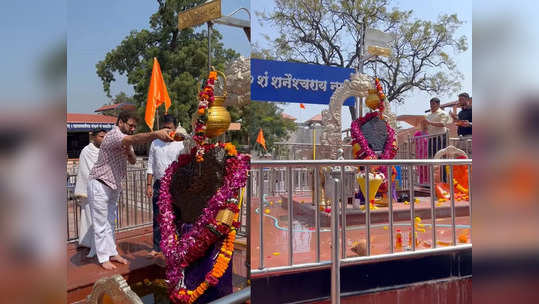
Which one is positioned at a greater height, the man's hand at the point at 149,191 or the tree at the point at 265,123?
the tree at the point at 265,123

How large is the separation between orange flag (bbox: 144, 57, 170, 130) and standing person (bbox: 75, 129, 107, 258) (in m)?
0.21

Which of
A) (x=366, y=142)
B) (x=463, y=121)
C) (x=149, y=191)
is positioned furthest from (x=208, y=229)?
(x=463, y=121)

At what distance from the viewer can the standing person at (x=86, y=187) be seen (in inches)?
65.7

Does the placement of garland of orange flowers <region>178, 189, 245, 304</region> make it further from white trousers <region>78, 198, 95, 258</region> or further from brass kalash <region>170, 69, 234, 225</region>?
white trousers <region>78, 198, 95, 258</region>

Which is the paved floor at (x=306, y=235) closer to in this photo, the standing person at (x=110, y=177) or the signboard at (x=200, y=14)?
the standing person at (x=110, y=177)

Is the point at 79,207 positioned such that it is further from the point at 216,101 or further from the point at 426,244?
the point at 426,244

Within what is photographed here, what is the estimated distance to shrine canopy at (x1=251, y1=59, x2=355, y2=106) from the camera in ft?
8.39

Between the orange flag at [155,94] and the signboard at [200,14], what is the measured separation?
0.73 ft

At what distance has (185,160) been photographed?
212 cm

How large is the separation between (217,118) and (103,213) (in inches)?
30.3

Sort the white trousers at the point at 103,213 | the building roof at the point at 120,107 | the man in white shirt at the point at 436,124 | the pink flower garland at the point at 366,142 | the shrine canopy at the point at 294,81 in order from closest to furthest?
the building roof at the point at 120,107 < the white trousers at the point at 103,213 < the shrine canopy at the point at 294,81 < the pink flower garland at the point at 366,142 < the man in white shirt at the point at 436,124

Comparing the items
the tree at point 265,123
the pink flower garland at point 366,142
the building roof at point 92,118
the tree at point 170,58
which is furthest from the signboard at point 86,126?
the pink flower garland at point 366,142
